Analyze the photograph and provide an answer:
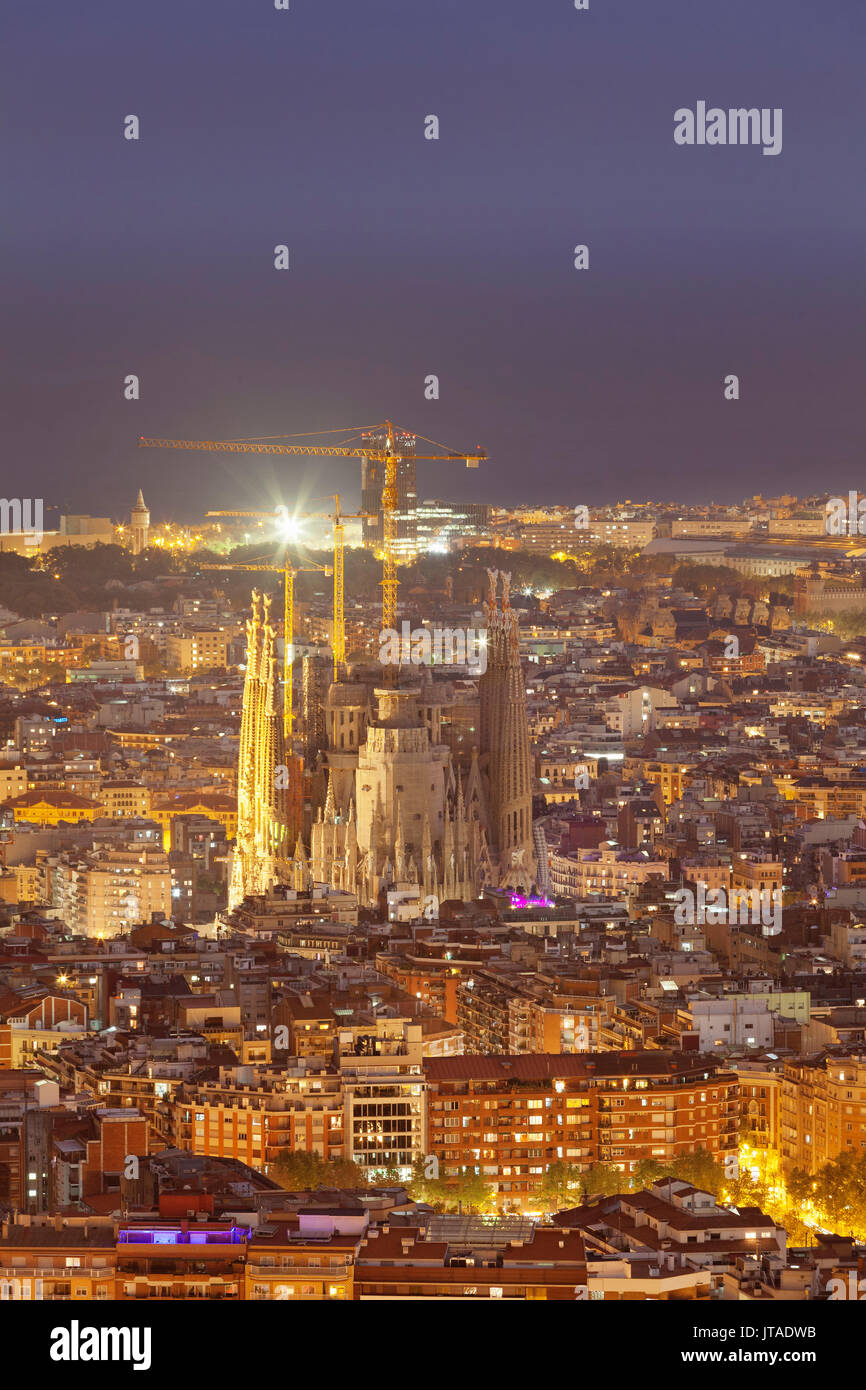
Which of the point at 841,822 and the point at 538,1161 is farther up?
the point at 841,822

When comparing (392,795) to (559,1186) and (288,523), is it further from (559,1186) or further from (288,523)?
(288,523)

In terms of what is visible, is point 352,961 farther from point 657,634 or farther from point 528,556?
point 528,556

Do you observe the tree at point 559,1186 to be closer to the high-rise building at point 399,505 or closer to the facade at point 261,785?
the facade at point 261,785

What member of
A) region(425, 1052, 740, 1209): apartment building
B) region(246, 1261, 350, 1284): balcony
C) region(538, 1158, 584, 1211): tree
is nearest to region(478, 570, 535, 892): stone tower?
region(425, 1052, 740, 1209): apartment building

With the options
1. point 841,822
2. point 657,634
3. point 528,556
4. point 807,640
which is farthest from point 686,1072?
point 528,556

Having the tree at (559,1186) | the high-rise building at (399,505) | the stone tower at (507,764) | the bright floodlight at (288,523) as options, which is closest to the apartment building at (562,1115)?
the tree at (559,1186)
